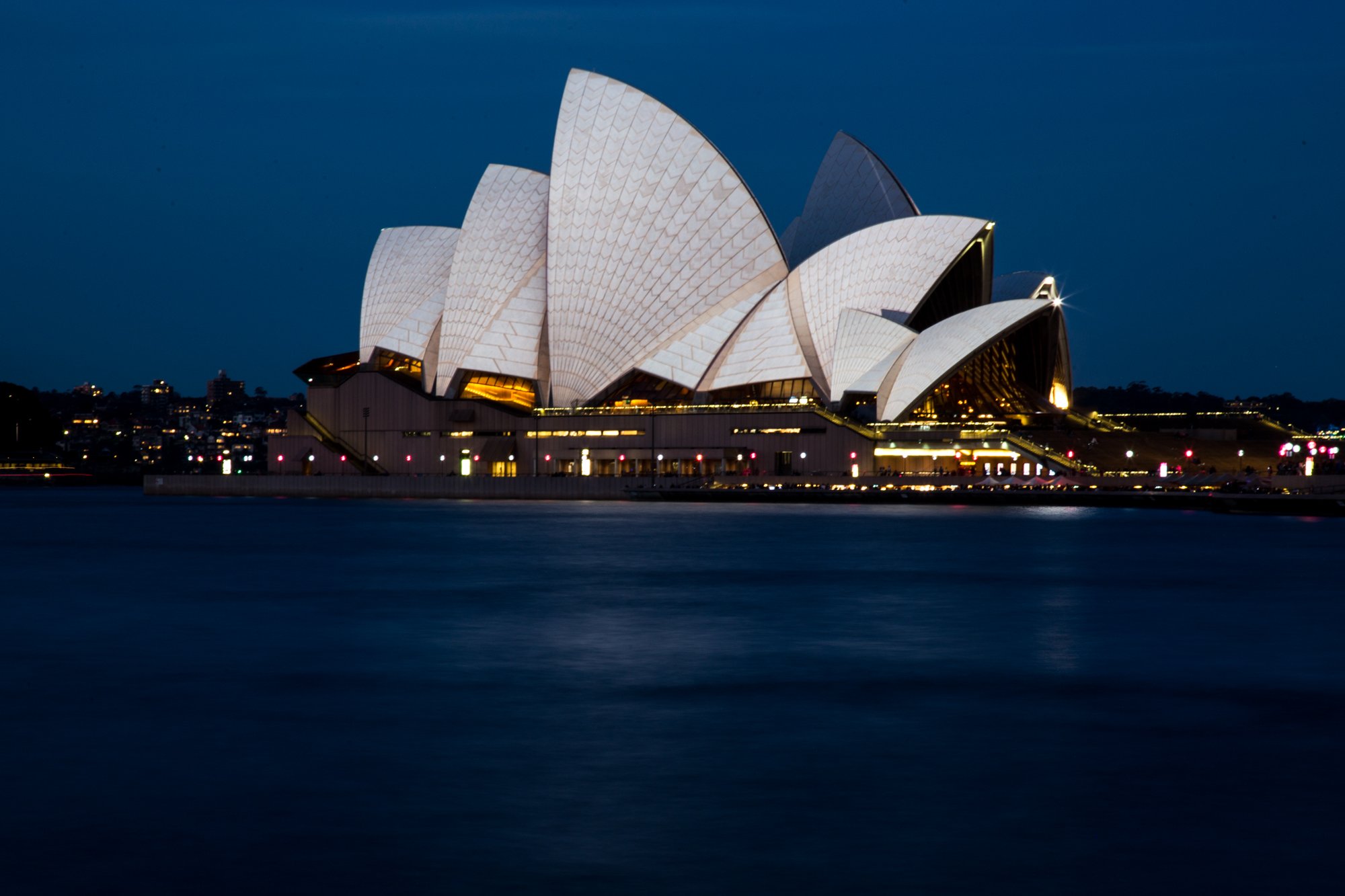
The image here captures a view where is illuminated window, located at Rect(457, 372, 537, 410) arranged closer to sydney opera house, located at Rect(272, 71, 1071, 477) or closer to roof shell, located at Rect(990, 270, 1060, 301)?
sydney opera house, located at Rect(272, 71, 1071, 477)

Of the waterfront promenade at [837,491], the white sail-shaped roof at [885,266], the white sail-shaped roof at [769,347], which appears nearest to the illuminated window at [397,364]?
the waterfront promenade at [837,491]

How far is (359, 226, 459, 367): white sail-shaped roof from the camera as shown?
81.6m

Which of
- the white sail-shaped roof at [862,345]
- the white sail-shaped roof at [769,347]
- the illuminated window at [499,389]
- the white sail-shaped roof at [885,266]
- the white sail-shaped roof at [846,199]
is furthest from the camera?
the illuminated window at [499,389]

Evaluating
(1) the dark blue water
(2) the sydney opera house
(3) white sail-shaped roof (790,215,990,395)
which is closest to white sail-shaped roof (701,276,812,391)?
(2) the sydney opera house

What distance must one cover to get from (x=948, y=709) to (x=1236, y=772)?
374cm

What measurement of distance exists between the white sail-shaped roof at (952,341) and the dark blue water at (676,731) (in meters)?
32.8

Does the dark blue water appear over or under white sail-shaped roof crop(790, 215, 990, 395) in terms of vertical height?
under

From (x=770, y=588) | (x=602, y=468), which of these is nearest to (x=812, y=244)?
(x=602, y=468)

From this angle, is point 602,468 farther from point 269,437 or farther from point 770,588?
point 770,588

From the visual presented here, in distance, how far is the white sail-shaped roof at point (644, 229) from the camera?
6931 centimetres

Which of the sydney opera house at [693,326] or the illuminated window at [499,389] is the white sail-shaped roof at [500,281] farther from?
the illuminated window at [499,389]

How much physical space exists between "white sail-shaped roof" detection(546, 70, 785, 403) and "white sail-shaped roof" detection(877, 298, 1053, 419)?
833 centimetres

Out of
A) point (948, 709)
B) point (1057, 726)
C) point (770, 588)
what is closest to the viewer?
point (1057, 726)

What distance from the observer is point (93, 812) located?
37.0 feet
